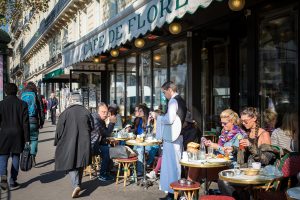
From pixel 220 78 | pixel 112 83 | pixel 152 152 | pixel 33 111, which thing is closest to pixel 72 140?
pixel 152 152

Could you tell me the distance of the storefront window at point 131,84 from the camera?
13422 millimetres

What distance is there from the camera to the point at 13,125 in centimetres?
707

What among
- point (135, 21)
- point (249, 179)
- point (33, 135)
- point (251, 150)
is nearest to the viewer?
point (249, 179)

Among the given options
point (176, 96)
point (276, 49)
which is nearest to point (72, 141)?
point (176, 96)

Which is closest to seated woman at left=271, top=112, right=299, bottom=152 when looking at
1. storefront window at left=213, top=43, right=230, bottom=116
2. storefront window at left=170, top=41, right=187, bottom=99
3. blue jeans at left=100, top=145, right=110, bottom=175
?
blue jeans at left=100, top=145, right=110, bottom=175

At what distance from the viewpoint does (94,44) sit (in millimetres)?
10391

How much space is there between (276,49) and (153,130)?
3142 mm

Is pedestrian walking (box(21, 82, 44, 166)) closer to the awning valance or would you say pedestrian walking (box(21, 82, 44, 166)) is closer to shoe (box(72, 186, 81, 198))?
the awning valance

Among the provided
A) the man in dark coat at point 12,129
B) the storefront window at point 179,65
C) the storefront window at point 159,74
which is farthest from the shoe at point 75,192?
the storefront window at point 159,74

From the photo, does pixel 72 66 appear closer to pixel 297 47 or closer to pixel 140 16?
pixel 140 16

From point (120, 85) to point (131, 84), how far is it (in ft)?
4.30

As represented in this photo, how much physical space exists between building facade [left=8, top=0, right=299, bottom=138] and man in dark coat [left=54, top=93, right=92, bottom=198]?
1997 mm

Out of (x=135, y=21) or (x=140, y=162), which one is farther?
(x=140, y=162)

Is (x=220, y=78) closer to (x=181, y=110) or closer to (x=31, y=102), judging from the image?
(x=181, y=110)
